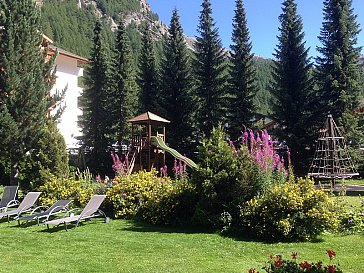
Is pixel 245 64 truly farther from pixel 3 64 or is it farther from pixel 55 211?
pixel 55 211

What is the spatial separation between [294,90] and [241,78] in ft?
13.6

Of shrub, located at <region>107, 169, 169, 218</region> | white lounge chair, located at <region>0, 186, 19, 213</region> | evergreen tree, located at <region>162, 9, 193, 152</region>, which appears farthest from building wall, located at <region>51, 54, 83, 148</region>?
shrub, located at <region>107, 169, 169, 218</region>

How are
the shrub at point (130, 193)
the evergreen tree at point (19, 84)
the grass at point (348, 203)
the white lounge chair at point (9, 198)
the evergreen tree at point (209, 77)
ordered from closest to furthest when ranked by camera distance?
the grass at point (348, 203) < the shrub at point (130, 193) < the white lounge chair at point (9, 198) < the evergreen tree at point (19, 84) < the evergreen tree at point (209, 77)

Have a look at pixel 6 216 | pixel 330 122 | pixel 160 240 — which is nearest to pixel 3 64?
pixel 6 216

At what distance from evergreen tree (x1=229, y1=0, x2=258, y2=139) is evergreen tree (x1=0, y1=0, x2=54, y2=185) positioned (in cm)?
1792

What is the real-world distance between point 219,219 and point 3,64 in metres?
10.6

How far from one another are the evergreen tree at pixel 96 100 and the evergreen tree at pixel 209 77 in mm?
7567

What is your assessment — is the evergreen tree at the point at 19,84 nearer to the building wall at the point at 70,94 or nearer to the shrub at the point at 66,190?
the shrub at the point at 66,190

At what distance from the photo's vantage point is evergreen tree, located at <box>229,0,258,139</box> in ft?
101

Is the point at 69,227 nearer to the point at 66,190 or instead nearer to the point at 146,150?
the point at 66,190

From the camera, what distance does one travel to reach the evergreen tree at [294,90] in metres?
29.0

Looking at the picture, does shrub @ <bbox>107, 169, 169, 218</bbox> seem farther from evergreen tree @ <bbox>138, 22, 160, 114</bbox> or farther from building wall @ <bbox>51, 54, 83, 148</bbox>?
evergreen tree @ <bbox>138, 22, 160, 114</bbox>

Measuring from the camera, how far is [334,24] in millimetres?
29359

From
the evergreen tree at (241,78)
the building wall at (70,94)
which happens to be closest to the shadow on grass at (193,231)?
the evergreen tree at (241,78)
